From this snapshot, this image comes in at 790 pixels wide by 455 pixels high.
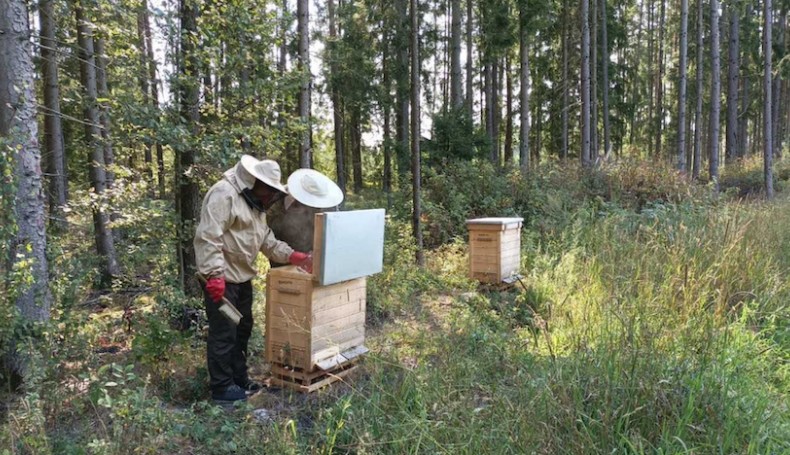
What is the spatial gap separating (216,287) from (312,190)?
3.63 feet

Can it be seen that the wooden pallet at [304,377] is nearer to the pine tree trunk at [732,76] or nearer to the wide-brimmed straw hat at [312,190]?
the wide-brimmed straw hat at [312,190]

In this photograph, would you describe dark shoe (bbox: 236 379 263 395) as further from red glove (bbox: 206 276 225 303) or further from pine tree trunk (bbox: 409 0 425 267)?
pine tree trunk (bbox: 409 0 425 267)


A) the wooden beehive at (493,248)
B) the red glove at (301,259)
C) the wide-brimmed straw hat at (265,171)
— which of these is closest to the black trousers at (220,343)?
the red glove at (301,259)

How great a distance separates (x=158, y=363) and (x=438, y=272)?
4833 millimetres

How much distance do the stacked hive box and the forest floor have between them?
0.20 m

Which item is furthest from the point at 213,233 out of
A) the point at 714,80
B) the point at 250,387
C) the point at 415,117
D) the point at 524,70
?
the point at 714,80

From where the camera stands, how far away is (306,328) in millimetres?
3982

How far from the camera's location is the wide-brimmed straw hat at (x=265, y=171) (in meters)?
3.96

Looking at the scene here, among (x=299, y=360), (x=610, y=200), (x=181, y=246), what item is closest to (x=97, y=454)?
(x=299, y=360)

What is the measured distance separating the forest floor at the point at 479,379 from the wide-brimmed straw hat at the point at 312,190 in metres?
1.36

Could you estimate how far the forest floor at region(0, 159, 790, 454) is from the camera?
2.61 meters

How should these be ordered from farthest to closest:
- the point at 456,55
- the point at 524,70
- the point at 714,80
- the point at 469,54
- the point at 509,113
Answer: the point at 509,113 < the point at 469,54 < the point at 524,70 < the point at 456,55 < the point at 714,80

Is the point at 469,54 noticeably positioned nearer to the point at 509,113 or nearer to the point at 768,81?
the point at 509,113

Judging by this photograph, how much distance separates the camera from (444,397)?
3062 millimetres
